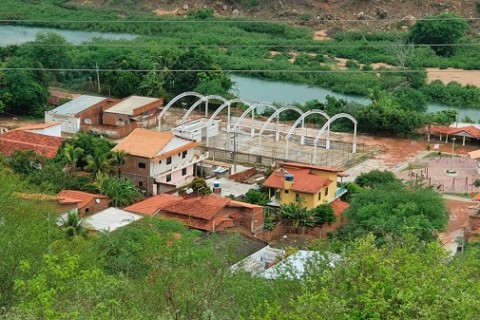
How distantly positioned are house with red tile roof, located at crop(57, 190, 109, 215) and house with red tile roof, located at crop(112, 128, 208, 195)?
5.12 ft

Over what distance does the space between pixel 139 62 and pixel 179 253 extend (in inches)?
692

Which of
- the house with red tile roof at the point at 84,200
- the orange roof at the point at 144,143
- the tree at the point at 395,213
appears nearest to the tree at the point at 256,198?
the tree at the point at 395,213

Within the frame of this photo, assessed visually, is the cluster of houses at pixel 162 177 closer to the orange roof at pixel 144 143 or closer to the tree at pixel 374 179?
the orange roof at pixel 144 143

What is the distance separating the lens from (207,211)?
14.1 meters

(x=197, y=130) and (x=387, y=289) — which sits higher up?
(x=387, y=289)

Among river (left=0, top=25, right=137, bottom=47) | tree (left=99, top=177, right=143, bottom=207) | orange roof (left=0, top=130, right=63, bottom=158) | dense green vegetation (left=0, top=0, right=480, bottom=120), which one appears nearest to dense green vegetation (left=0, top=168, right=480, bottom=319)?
tree (left=99, top=177, right=143, bottom=207)

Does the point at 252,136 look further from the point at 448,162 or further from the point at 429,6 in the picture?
the point at 429,6

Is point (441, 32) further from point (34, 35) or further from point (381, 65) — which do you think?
point (34, 35)

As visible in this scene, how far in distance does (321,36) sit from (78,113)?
14317 millimetres

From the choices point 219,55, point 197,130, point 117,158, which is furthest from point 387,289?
point 219,55

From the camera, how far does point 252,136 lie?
20328 mm

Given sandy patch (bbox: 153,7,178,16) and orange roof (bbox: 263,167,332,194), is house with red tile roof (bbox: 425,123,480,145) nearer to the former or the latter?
orange roof (bbox: 263,167,332,194)

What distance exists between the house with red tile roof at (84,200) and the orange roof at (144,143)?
1694 millimetres

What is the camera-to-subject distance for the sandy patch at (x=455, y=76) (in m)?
27.0
